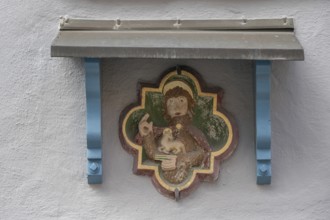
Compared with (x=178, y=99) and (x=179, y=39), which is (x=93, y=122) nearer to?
(x=178, y=99)

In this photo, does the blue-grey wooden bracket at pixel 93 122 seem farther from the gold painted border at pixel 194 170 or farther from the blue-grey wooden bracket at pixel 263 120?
the blue-grey wooden bracket at pixel 263 120

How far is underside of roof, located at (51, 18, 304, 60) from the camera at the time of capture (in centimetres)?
293

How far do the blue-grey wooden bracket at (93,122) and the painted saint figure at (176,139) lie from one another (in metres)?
0.18

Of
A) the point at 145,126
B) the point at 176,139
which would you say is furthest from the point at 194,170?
the point at 145,126

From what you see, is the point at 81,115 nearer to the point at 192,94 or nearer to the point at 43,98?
the point at 43,98

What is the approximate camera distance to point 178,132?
319 centimetres

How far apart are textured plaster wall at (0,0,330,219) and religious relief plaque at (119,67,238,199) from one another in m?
0.05

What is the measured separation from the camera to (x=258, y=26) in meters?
3.12

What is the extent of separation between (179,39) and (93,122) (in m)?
0.50

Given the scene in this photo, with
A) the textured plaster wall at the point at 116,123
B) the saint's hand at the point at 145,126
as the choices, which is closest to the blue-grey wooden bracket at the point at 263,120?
the textured plaster wall at the point at 116,123

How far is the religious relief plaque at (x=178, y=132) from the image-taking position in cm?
314

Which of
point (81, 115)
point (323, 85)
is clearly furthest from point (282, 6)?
point (81, 115)

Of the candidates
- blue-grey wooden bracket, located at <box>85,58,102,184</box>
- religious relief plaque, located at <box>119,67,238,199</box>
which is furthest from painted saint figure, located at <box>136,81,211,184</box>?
blue-grey wooden bracket, located at <box>85,58,102,184</box>

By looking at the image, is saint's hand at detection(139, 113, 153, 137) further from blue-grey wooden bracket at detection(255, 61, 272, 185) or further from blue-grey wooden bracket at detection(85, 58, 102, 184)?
blue-grey wooden bracket at detection(255, 61, 272, 185)
